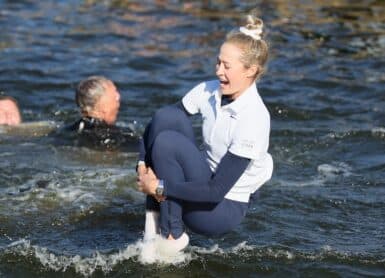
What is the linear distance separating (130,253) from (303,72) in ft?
24.1

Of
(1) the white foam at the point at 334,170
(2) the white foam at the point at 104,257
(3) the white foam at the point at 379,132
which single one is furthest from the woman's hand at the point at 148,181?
(3) the white foam at the point at 379,132

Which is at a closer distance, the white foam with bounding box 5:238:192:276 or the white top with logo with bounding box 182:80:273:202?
the white top with logo with bounding box 182:80:273:202

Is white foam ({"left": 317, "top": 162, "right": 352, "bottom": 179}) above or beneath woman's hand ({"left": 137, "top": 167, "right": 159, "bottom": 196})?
beneath

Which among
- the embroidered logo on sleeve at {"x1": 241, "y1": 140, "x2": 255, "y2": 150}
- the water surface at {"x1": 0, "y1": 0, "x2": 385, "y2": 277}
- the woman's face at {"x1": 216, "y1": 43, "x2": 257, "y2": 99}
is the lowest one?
the water surface at {"x1": 0, "y1": 0, "x2": 385, "y2": 277}

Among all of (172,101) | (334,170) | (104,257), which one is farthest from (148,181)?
(172,101)

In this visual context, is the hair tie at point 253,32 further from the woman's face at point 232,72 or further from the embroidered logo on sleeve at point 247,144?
the embroidered logo on sleeve at point 247,144

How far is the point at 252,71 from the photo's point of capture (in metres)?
5.58

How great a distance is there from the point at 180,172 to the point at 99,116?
386 centimetres

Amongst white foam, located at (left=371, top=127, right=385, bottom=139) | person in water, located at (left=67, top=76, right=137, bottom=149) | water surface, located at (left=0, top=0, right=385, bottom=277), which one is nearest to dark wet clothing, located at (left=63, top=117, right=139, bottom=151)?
person in water, located at (left=67, top=76, right=137, bottom=149)

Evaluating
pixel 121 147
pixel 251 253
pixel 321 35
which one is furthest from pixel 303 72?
pixel 251 253

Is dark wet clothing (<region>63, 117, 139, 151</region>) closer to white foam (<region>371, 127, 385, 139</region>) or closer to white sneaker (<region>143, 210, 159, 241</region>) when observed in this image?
white foam (<region>371, 127, 385, 139</region>)

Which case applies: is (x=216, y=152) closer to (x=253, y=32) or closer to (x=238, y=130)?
(x=238, y=130)

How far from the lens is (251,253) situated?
6.38 meters

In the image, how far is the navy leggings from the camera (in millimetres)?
5531
